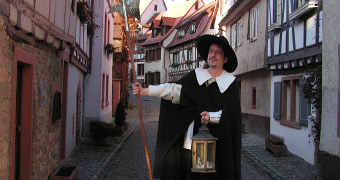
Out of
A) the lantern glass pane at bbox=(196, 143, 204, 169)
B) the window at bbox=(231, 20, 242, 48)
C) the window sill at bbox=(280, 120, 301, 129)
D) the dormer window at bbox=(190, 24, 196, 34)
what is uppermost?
the dormer window at bbox=(190, 24, 196, 34)

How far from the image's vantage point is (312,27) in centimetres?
857

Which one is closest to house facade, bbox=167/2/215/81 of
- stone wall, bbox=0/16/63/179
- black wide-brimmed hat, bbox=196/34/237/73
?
stone wall, bbox=0/16/63/179

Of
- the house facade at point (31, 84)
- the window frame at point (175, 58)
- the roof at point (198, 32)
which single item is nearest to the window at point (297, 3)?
the house facade at point (31, 84)

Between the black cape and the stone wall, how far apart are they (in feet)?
5.15

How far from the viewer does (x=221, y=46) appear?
357 centimetres

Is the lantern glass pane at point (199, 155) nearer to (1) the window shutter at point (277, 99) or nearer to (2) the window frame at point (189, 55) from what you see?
(1) the window shutter at point (277, 99)

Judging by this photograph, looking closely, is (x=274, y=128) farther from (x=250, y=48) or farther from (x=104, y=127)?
(x=104, y=127)

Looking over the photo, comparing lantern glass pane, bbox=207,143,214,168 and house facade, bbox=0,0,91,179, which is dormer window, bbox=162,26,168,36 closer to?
house facade, bbox=0,0,91,179

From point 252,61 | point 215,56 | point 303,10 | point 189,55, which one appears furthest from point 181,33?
point 215,56

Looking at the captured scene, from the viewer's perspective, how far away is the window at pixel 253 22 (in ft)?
44.5

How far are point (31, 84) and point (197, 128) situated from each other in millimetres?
2480

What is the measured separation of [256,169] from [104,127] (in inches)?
169

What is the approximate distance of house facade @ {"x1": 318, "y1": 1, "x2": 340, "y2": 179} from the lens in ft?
19.6

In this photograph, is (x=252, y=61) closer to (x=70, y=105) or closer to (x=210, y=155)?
(x=70, y=105)
